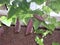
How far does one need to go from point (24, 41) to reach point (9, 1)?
409mm

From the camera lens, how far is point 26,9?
543 millimetres

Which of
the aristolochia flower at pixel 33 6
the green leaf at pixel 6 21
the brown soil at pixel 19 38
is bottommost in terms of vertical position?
the brown soil at pixel 19 38

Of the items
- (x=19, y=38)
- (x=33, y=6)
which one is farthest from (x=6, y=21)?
(x=19, y=38)

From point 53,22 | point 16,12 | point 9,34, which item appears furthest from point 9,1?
point 9,34

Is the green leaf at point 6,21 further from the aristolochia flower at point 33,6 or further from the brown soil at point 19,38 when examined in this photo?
the brown soil at point 19,38

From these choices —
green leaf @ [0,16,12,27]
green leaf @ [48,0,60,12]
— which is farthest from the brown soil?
green leaf @ [48,0,60,12]

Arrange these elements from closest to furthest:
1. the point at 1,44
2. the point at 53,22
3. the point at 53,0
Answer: the point at 53,0
the point at 53,22
the point at 1,44

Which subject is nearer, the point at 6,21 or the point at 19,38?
the point at 6,21

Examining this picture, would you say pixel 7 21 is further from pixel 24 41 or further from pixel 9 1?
pixel 24 41

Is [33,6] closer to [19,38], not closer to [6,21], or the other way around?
[6,21]

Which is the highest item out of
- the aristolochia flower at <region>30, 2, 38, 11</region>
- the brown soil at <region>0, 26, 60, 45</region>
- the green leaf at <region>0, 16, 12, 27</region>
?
the aristolochia flower at <region>30, 2, 38, 11</region>

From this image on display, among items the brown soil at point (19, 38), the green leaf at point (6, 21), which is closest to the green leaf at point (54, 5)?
the green leaf at point (6, 21)

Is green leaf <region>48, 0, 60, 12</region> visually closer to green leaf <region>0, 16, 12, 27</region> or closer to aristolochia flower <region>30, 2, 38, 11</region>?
aristolochia flower <region>30, 2, 38, 11</region>

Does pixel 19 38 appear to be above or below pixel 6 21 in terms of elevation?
below
